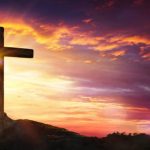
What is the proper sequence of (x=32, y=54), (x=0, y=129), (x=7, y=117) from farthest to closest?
1. (x=7, y=117)
2. (x=32, y=54)
3. (x=0, y=129)

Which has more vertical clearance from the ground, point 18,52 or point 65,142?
point 18,52

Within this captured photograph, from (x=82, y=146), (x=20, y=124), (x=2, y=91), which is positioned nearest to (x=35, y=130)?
(x=20, y=124)

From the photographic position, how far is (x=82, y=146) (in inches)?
609

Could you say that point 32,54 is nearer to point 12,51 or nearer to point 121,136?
point 12,51

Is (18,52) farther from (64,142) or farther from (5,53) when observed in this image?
(64,142)

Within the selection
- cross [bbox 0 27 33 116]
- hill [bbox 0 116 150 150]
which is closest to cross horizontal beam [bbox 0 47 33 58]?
cross [bbox 0 27 33 116]

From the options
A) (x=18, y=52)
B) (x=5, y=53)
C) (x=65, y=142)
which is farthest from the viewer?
(x=18, y=52)

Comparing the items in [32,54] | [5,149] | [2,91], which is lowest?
[5,149]

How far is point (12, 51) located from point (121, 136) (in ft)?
21.5

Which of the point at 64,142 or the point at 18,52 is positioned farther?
the point at 18,52

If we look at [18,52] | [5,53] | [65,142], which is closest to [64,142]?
[65,142]

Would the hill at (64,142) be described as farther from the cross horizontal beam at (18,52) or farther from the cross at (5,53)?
the cross horizontal beam at (18,52)

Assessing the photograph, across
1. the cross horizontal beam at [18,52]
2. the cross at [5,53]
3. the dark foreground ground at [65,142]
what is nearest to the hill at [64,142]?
the dark foreground ground at [65,142]

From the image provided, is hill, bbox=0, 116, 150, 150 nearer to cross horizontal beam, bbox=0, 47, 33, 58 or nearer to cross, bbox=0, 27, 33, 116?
cross, bbox=0, 27, 33, 116
